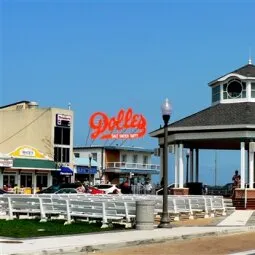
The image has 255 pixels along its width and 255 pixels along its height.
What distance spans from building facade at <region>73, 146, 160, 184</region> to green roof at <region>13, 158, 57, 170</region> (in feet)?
41.7

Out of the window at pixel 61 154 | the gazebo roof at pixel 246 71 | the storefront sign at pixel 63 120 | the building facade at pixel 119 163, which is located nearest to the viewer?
the gazebo roof at pixel 246 71

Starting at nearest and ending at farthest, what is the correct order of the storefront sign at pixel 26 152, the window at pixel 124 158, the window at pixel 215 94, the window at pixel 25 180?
the window at pixel 215 94, the storefront sign at pixel 26 152, the window at pixel 25 180, the window at pixel 124 158

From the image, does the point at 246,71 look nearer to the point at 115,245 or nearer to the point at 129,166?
the point at 115,245

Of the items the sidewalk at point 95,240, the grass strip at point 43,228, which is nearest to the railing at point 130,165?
the grass strip at point 43,228

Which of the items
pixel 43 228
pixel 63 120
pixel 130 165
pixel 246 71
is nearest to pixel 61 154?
pixel 63 120

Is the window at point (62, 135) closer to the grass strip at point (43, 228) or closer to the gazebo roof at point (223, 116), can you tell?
the gazebo roof at point (223, 116)

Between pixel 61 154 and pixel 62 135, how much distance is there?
7.25ft

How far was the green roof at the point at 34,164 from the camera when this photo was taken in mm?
65625

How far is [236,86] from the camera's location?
38.4 m

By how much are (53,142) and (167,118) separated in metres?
52.5

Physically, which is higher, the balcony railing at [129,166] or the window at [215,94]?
the window at [215,94]

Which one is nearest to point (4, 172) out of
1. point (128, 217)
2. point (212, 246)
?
point (128, 217)

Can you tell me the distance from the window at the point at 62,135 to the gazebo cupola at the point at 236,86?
36.8 m

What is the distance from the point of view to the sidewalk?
14513mm
